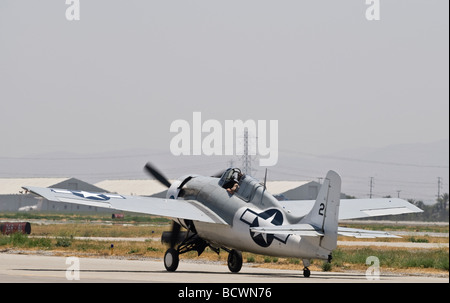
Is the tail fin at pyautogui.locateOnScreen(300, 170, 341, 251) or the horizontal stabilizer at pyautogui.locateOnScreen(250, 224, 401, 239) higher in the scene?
the tail fin at pyautogui.locateOnScreen(300, 170, 341, 251)

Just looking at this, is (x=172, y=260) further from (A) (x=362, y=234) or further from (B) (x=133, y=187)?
(B) (x=133, y=187)

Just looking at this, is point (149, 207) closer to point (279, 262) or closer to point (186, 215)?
point (186, 215)

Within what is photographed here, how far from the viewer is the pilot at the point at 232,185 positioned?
91.9ft

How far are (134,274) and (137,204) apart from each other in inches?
105

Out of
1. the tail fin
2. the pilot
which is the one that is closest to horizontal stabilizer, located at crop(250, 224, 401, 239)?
the tail fin

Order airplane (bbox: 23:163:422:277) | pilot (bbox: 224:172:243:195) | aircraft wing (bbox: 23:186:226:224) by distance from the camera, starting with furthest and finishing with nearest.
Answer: pilot (bbox: 224:172:243:195)
aircraft wing (bbox: 23:186:226:224)
airplane (bbox: 23:163:422:277)

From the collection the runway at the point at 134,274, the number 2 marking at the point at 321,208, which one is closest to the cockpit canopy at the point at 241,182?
the runway at the point at 134,274

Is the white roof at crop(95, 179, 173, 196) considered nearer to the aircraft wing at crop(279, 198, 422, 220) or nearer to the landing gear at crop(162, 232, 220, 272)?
the aircraft wing at crop(279, 198, 422, 220)

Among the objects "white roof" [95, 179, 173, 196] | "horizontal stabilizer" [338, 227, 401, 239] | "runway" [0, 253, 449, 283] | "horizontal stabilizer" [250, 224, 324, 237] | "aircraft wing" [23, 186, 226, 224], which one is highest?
"aircraft wing" [23, 186, 226, 224]

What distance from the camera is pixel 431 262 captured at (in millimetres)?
33969

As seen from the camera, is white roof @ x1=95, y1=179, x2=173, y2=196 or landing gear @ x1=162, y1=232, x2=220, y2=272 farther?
white roof @ x1=95, y1=179, x2=173, y2=196

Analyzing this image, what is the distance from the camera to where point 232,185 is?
92.5 ft

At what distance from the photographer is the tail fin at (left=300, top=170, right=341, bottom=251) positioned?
2422cm

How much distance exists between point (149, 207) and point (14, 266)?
5124mm
